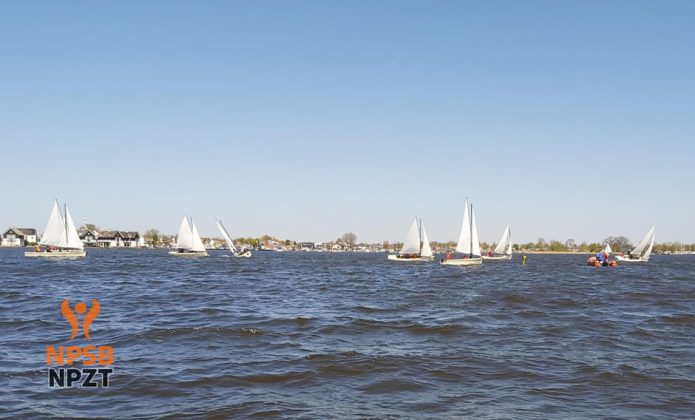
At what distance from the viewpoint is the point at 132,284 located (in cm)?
4106

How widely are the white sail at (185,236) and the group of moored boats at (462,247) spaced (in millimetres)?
45022

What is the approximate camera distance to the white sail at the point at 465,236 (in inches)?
3489

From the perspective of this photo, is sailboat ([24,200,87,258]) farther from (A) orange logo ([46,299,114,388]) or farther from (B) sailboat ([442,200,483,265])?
(A) orange logo ([46,299,114,388])

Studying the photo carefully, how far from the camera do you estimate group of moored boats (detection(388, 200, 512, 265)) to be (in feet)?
294

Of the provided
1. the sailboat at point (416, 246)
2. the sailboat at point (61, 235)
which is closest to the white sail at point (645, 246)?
the sailboat at point (416, 246)

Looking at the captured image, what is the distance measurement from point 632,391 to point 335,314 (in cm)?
1389

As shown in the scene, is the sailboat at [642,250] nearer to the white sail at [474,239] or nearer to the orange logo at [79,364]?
the white sail at [474,239]

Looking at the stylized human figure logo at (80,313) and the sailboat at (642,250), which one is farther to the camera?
the sailboat at (642,250)

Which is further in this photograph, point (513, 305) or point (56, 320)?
point (513, 305)

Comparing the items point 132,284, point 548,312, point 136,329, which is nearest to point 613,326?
point 548,312

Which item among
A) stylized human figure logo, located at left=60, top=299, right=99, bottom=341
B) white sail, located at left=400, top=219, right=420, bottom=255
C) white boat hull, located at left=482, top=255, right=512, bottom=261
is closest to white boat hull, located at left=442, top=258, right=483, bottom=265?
white sail, located at left=400, top=219, right=420, bottom=255

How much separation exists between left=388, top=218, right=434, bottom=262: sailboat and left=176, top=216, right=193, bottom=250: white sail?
46834mm

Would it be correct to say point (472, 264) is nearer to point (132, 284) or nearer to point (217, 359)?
point (132, 284)

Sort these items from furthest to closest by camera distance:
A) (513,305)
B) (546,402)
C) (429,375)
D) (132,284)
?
(132,284)
(513,305)
(429,375)
(546,402)
